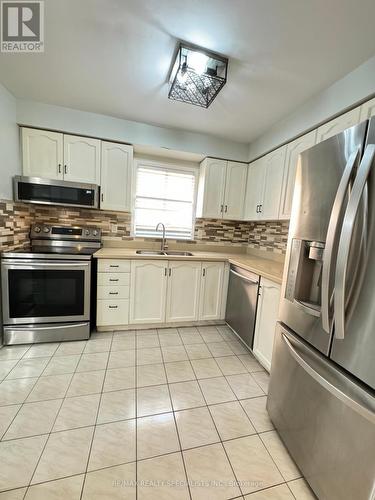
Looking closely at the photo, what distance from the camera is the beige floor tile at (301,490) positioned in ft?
3.38

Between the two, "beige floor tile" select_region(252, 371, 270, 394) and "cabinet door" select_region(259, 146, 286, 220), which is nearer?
"beige floor tile" select_region(252, 371, 270, 394)

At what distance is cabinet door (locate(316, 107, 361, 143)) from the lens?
1485 millimetres

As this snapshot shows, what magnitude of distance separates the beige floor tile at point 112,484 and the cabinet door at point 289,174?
219 cm

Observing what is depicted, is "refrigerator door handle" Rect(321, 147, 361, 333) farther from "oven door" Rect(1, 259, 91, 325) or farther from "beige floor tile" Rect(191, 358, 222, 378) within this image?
"oven door" Rect(1, 259, 91, 325)

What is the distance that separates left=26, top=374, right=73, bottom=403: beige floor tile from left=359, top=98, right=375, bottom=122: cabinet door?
285cm

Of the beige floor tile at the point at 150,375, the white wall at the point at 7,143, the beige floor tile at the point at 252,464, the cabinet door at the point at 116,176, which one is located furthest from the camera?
the cabinet door at the point at 116,176

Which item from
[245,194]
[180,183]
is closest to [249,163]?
[245,194]

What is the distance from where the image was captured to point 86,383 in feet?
5.44

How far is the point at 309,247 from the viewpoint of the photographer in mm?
1164

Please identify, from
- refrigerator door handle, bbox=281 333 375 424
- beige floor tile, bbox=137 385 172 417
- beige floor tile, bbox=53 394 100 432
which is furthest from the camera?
beige floor tile, bbox=137 385 172 417

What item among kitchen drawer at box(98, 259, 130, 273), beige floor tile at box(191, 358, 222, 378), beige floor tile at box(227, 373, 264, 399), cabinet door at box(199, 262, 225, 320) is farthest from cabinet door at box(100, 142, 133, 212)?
beige floor tile at box(227, 373, 264, 399)

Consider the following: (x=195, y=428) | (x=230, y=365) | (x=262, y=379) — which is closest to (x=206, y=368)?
(x=230, y=365)

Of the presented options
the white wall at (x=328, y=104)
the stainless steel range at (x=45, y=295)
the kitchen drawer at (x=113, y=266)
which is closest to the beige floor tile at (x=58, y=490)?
the stainless steel range at (x=45, y=295)

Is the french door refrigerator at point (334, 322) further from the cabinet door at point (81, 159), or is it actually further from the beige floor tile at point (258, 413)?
the cabinet door at point (81, 159)
